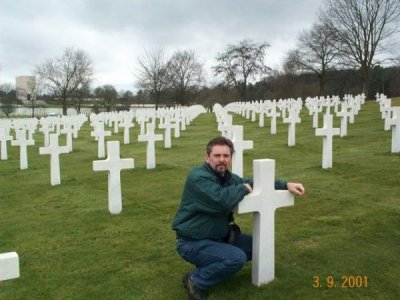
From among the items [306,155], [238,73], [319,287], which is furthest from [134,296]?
[238,73]

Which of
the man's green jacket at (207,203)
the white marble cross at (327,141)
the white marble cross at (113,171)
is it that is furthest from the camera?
the white marble cross at (327,141)

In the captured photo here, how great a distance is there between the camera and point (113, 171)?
6281 mm

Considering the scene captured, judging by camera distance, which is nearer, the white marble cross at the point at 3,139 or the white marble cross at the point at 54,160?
the white marble cross at the point at 54,160

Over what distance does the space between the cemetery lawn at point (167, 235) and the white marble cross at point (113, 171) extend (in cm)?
16

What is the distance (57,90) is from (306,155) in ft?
143

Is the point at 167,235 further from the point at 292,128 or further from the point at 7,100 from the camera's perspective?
the point at 7,100

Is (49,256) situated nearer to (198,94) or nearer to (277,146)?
(277,146)

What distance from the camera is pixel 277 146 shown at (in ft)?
38.9
